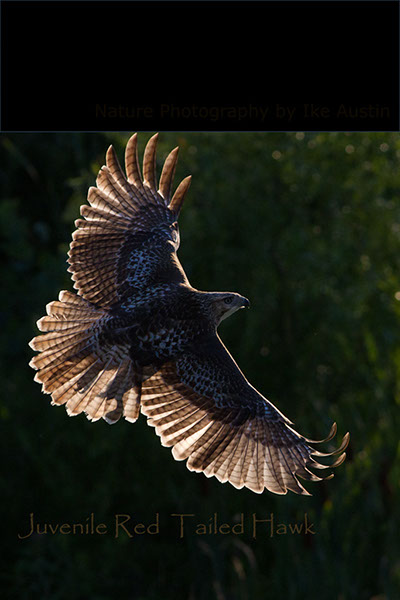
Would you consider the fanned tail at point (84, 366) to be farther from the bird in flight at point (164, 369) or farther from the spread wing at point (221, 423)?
the spread wing at point (221, 423)

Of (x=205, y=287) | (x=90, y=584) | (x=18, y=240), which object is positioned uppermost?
(x=18, y=240)

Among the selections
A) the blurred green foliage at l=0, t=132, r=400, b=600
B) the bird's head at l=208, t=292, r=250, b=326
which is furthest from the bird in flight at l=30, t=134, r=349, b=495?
the blurred green foliage at l=0, t=132, r=400, b=600

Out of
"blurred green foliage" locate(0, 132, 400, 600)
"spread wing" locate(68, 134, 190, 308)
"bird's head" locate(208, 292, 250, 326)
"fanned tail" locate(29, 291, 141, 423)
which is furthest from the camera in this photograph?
"blurred green foliage" locate(0, 132, 400, 600)

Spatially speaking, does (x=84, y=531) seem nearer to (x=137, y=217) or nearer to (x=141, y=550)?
(x=141, y=550)

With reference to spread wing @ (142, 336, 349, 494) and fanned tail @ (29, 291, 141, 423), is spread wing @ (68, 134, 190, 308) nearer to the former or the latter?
fanned tail @ (29, 291, 141, 423)

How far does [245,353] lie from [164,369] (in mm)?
5587

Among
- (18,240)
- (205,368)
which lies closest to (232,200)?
(18,240)

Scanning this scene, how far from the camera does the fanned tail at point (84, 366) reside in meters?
5.59

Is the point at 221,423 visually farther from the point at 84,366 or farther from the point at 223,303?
the point at 84,366

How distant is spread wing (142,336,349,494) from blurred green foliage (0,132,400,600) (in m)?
4.63

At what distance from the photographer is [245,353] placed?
1132cm

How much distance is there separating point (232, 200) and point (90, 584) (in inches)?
203

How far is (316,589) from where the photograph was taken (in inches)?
352

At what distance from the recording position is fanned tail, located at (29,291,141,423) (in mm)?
5586
